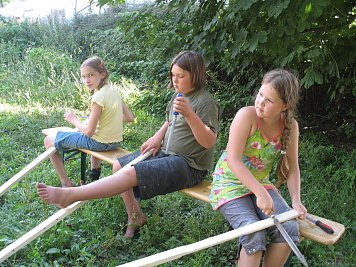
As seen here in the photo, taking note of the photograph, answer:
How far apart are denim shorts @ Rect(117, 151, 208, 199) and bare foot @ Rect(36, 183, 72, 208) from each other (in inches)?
17.7

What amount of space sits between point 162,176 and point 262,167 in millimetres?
629

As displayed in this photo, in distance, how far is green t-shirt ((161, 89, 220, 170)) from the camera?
2.60m

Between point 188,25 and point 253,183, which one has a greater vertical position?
point 188,25

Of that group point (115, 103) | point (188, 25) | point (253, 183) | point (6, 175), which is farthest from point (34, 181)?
point (253, 183)

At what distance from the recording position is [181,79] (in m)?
2.66

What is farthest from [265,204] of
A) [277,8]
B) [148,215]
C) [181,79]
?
[148,215]

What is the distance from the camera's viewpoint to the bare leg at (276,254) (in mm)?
2068

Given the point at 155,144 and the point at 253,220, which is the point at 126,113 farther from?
the point at 253,220

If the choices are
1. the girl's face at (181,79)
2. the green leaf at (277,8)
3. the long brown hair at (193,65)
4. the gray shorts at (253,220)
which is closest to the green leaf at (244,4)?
the green leaf at (277,8)

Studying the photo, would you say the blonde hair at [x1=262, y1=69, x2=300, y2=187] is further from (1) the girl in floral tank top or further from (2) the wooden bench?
(2) the wooden bench

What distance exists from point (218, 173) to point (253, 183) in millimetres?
330

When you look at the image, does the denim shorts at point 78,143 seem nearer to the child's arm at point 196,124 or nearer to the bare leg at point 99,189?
the bare leg at point 99,189

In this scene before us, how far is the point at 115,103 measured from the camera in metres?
Result: 3.29

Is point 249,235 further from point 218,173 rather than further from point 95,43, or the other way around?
point 95,43
